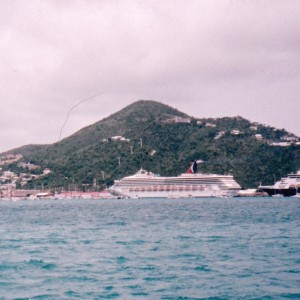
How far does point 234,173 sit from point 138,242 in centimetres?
16841

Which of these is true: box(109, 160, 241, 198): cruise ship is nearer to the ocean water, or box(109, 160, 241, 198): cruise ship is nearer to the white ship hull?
the white ship hull

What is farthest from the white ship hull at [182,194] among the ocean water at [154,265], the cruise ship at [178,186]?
the ocean water at [154,265]

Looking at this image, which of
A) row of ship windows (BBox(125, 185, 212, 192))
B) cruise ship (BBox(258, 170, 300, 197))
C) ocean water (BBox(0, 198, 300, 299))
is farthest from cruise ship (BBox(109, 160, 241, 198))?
ocean water (BBox(0, 198, 300, 299))

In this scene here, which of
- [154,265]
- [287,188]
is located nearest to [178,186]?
[287,188]

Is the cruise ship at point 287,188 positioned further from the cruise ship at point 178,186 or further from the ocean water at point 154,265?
the ocean water at point 154,265

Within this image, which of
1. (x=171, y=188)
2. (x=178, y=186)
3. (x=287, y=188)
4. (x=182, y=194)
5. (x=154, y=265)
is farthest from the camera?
(x=178, y=186)

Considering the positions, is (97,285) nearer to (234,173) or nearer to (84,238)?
(84,238)

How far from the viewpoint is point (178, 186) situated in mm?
176625

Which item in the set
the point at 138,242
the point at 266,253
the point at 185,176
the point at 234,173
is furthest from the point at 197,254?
the point at 234,173

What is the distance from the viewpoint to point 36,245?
34.6 meters

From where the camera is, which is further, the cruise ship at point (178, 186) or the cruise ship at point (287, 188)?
the cruise ship at point (178, 186)

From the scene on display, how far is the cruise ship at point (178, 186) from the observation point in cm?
17350

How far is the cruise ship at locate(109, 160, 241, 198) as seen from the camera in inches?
6831

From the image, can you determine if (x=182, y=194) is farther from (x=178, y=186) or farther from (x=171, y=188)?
(x=171, y=188)
